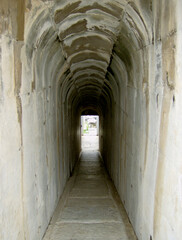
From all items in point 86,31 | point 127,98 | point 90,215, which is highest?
point 86,31

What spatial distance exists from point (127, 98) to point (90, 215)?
255 cm

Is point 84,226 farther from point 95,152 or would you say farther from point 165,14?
point 95,152

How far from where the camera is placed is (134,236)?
4.12 meters

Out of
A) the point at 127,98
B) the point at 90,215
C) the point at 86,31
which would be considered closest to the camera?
the point at 86,31

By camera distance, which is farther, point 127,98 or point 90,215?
point 90,215

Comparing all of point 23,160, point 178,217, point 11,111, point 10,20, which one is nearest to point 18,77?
point 11,111

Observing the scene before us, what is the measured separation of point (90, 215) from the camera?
5.14m

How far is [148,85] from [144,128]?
0.61 m

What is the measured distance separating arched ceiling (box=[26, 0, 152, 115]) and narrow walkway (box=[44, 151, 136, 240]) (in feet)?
9.23

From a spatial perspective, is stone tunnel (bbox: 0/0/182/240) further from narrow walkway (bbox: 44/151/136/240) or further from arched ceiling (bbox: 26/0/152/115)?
narrow walkway (bbox: 44/151/136/240)

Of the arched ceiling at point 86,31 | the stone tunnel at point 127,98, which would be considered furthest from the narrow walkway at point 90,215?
the arched ceiling at point 86,31

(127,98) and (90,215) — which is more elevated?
(127,98)

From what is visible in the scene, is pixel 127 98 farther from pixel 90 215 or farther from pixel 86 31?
pixel 90 215

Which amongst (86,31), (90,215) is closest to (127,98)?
(86,31)
